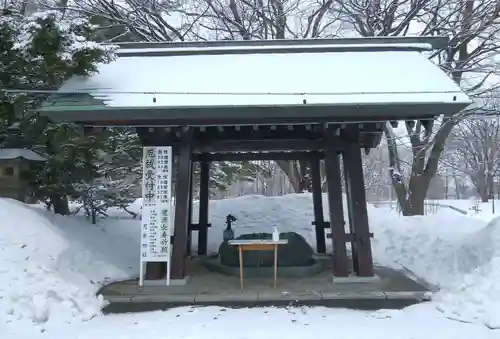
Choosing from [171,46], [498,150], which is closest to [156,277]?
[171,46]

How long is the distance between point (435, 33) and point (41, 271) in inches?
481

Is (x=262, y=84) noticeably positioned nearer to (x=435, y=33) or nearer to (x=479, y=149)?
(x=435, y=33)

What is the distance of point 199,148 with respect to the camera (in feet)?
25.4

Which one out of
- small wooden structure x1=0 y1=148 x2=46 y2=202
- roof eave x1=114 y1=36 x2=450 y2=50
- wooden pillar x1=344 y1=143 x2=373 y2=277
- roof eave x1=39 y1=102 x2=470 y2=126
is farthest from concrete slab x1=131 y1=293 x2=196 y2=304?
roof eave x1=114 y1=36 x2=450 y2=50

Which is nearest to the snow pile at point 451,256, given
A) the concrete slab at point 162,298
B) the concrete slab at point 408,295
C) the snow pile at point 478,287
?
the snow pile at point 478,287

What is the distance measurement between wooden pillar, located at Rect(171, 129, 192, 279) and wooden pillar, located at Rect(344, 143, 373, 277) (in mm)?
2534

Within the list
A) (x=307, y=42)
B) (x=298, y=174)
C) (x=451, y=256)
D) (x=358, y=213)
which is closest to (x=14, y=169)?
(x=307, y=42)

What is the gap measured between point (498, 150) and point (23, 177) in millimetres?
26003

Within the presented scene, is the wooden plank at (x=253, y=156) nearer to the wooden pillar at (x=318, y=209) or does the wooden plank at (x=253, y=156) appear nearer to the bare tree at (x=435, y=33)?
the wooden pillar at (x=318, y=209)

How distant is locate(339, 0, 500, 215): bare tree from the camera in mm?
12594

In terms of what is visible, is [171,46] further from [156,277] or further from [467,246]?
[467,246]

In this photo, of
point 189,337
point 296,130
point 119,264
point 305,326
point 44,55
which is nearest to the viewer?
point 189,337

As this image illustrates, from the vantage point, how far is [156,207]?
7184mm

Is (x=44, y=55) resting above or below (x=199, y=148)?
above
